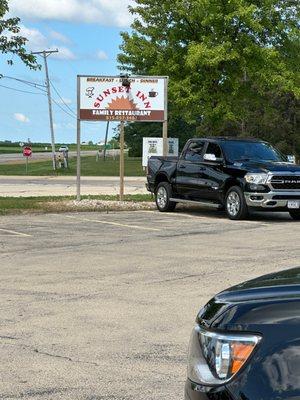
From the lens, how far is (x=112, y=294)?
7488 mm

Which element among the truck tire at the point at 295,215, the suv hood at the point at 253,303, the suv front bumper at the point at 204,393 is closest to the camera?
the suv front bumper at the point at 204,393

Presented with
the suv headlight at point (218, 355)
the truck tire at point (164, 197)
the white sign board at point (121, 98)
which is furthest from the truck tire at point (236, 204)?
the suv headlight at point (218, 355)

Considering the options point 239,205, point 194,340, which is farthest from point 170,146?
point 194,340

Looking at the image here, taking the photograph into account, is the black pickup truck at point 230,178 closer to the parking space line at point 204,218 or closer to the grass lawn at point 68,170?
the parking space line at point 204,218

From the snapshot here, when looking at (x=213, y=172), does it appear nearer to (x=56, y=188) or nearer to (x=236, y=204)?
(x=236, y=204)

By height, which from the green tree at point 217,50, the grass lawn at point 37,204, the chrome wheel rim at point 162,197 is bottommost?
the grass lawn at point 37,204

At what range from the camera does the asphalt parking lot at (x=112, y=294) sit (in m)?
4.71

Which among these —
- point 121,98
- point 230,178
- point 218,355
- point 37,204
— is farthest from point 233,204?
point 218,355

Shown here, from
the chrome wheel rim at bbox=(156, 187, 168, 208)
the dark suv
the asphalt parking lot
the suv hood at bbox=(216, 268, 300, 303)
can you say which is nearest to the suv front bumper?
the dark suv

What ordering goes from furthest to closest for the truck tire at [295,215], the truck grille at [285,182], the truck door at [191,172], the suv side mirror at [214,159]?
the truck door at [191,172], the truck tire at [295,215], the suv side mirror at [214,159], the truck grille at [285,182]

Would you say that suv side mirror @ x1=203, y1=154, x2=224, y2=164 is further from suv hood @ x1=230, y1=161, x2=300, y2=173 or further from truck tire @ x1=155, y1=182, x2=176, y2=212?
truck tire @ x1=155, y1=182, x2=176, y2=212

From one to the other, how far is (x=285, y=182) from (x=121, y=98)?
22.5 ft

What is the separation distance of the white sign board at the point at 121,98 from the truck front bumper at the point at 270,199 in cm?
590

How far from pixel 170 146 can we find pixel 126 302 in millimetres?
28670
